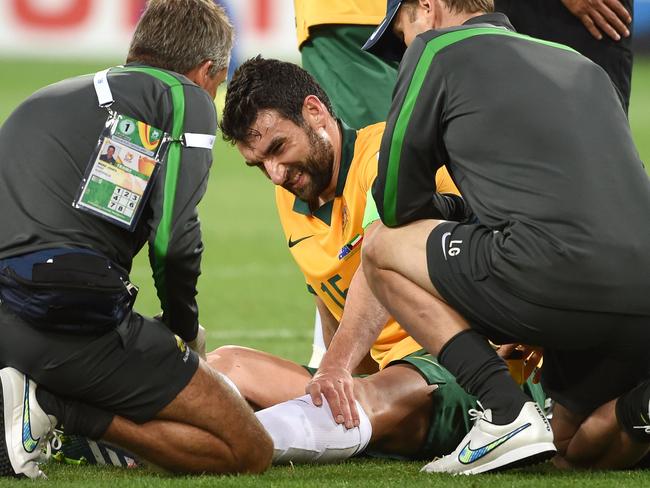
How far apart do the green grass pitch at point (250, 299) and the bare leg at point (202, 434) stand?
6 centimetres

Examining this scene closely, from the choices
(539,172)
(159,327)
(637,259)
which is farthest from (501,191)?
(159,327)

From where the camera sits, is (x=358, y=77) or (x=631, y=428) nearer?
(x=631, y=428)

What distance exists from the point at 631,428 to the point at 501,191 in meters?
0.70

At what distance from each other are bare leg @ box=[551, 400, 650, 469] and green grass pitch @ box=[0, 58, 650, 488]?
0.06 m

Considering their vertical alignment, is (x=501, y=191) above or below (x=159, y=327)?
above

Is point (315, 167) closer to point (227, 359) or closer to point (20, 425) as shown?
point (227, 359)

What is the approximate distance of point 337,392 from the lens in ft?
11.9

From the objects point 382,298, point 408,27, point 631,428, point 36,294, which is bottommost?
point 631,428

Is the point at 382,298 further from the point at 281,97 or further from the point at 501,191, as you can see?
the point at 281,97

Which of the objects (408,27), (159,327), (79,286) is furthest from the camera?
(408,27)

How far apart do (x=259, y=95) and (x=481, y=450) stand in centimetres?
139

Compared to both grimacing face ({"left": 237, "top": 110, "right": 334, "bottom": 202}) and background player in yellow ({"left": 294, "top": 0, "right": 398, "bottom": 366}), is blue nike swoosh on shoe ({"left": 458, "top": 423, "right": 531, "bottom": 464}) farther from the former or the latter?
background player in yellow ({"left": 294, "top": 0, "right": 398, "bottom": 366})

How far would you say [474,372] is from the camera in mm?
3289

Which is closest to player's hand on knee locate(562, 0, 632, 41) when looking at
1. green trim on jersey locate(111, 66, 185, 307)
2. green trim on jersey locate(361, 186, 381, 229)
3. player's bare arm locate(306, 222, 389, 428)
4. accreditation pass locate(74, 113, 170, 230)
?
green trim on jersey locate(361, 186, 381, 229)
